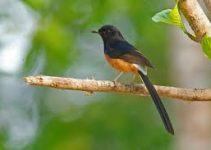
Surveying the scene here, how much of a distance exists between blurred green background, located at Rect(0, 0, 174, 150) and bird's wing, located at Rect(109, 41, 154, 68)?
2220 mm

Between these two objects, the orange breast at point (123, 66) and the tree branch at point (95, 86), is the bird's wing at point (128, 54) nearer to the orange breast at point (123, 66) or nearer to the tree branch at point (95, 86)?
the orange breast at point (123, 66)

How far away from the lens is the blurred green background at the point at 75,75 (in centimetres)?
643

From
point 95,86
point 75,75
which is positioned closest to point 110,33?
point 95,86

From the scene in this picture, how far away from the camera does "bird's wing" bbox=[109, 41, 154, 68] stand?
→ 3320 mm

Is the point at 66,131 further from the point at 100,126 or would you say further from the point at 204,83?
the point at 204,83

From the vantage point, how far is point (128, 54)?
345 cm

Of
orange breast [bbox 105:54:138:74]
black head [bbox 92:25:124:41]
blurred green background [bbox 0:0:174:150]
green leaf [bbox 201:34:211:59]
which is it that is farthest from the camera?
blurred green background [bbox 0:0:174:150]

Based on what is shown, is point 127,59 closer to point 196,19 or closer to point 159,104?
point 159,104

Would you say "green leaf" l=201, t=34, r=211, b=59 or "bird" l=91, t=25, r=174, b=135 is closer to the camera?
"green leaf" l=201, t=34, r=211, b=59

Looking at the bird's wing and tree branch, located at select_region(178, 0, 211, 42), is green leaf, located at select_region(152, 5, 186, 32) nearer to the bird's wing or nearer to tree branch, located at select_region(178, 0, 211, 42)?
tree branch, located at select_region(178, 0, 211, 42)

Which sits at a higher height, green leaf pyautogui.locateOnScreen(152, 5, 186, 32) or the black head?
the black head

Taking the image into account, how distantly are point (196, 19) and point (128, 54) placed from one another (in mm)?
894

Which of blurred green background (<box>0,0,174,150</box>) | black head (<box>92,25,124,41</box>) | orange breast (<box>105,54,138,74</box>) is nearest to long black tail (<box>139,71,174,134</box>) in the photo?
orange breast (<box>105,54,138,74</box>)

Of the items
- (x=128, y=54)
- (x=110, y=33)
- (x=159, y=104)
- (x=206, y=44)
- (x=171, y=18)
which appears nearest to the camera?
(x=206, y=44)
